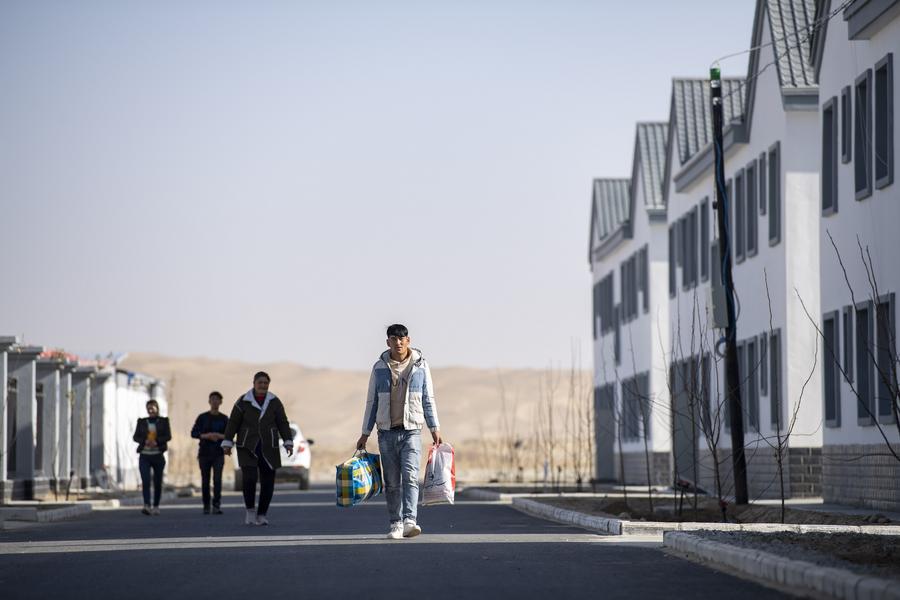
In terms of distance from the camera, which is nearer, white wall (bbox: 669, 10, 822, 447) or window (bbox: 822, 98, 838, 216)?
window (bbox: 822, 98, 838, 216)

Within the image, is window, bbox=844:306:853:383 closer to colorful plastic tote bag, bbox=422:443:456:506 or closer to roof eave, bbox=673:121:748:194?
roof eave, bbox=673:121:748:194

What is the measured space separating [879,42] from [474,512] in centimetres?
950

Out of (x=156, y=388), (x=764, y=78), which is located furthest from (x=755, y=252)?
(x=156, y=388)

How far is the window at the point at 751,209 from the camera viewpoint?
118 ft

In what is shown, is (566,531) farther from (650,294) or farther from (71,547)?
(650,294)

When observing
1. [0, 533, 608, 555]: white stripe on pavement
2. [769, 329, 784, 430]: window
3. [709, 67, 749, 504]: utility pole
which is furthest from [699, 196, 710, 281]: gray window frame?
[0, 533, 608, 555]: white stripe on pavement

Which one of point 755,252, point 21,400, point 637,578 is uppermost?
point 755,252

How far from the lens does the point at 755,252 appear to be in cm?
3575

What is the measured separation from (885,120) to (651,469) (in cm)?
2240

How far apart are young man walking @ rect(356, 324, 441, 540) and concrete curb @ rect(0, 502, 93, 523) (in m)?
8.83

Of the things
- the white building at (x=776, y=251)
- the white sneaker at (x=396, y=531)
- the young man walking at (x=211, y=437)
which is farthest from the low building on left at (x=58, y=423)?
the white sneaker at (x=396, y=531)

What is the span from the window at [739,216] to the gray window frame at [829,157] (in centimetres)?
742

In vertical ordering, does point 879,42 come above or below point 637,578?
above

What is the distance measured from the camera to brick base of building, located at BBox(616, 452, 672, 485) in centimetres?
4725
